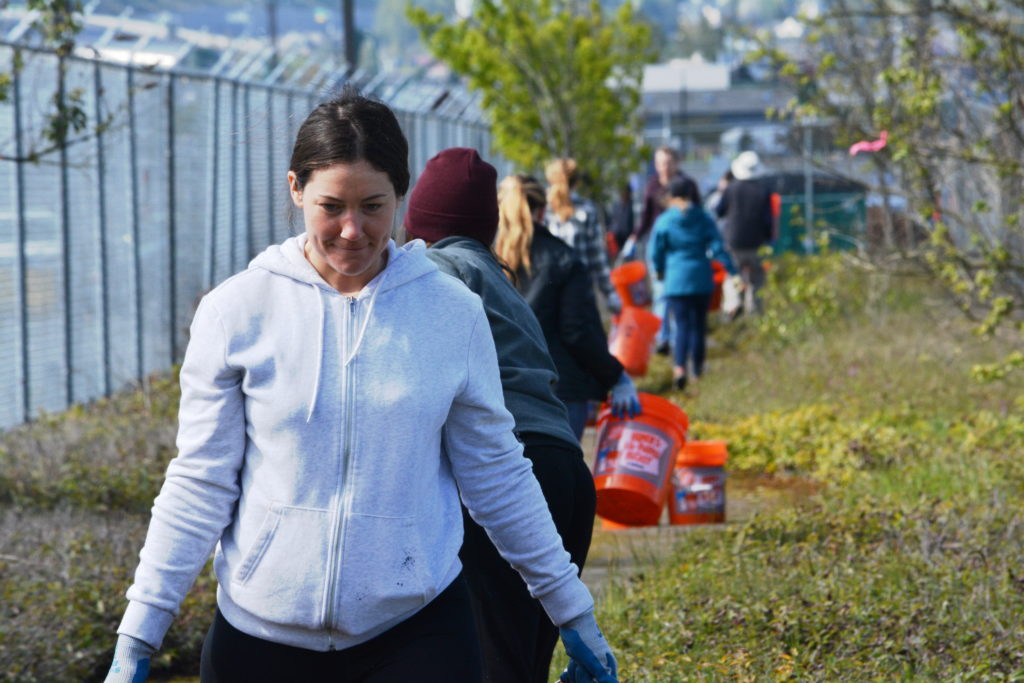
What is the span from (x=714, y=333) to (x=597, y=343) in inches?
415

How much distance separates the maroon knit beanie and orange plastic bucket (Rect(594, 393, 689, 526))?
197cm

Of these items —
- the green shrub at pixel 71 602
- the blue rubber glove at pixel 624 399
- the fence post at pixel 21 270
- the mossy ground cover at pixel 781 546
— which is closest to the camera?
the mossy ground cover at pixel 781 546

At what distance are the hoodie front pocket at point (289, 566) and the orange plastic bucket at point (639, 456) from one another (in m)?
3.25

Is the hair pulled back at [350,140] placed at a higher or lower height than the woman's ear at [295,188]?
higher

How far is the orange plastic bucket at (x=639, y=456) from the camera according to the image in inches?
232

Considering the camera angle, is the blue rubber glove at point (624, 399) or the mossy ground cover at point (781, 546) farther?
the blue rubber glove at point (624, 399)

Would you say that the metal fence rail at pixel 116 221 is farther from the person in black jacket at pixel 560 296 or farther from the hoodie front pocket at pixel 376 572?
the hoodie front pocket at pixel 376 572

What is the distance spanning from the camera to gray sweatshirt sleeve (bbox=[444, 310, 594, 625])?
113 inches

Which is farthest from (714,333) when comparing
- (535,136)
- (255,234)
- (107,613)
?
(107,613)

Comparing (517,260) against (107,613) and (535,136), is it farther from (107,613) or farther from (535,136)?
(535,136)

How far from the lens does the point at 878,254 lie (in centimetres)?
1084

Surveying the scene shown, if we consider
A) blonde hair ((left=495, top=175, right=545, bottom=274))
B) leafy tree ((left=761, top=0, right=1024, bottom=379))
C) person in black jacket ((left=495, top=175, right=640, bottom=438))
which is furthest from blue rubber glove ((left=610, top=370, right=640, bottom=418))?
leafy tree ((left=761, top=0, right=1024, bottom=379))

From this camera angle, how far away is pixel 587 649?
3027 mm

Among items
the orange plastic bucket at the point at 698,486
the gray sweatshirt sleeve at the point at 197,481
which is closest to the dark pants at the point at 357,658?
the gray sweatshirt sleeve at the point at 197,481
